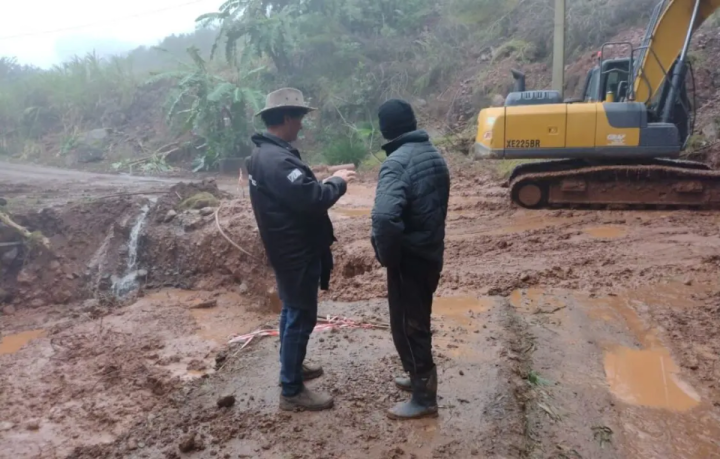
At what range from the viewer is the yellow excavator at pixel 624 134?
820 centimetres

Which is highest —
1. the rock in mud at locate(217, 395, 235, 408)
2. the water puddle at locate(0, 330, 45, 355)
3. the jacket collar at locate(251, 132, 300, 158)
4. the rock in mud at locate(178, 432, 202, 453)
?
the jacket collar at locate(251, 132, 300, 158)

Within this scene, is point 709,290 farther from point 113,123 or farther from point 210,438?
point 113,123

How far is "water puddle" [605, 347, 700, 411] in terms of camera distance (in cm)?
366

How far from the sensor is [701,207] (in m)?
8.36

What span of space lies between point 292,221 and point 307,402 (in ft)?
3.67

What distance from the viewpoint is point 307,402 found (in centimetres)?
354

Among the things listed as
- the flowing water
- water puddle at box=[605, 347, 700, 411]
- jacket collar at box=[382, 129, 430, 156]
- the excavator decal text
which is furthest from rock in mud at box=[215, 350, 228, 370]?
the excavator decal text

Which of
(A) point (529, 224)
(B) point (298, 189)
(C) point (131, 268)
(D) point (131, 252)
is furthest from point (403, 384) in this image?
(D) point (131, 252)

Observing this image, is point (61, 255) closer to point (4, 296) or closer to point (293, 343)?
point (4, 296)

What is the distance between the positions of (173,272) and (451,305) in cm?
554

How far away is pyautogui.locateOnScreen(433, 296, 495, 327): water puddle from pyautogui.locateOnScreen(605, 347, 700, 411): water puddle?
1.15 m

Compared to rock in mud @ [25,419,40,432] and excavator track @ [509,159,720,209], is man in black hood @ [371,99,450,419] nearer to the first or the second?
rock in mud @ [25,419,40,432]

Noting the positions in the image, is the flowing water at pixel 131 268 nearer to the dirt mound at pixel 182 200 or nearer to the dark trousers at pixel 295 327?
the dirt mound at pixel 182 200

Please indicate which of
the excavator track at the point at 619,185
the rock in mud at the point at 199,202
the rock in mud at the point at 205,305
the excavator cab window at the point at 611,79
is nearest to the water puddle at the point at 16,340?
the rock in mud at the point at 205,305
